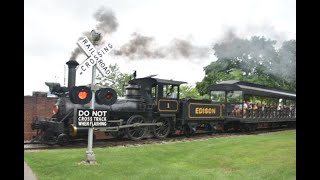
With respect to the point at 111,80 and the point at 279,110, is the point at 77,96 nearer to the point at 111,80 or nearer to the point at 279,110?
the point at 279,110

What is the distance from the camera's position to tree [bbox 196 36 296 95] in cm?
1398

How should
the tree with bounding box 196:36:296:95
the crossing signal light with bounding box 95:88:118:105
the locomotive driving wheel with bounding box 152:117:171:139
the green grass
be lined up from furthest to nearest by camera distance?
1. the tree with bounding box 196:36:296:95
2. the locomotive driving wheel with bounding box 152:117:171:139
3. the crossing signal light with bounding box 95:88:118:105
4. the green grass

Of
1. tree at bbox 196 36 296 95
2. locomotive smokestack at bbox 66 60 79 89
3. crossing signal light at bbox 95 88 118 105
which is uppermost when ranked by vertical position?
tree at bbox 196 36 296 95

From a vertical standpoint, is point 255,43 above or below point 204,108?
above

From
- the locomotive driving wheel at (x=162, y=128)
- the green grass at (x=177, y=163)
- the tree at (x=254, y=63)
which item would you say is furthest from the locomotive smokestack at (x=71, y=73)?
the tree at (x=254, y=63)

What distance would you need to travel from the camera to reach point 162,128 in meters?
13.5

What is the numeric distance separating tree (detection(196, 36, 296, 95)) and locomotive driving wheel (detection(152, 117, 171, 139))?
3541 millimetres

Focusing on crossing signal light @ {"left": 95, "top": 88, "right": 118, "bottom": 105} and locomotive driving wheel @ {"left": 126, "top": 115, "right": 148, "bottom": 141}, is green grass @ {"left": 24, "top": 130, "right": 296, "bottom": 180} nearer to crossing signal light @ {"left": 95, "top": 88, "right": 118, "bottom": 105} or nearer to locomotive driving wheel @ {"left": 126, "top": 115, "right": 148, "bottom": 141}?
crossing signal light @ {"left": 95, "top": 88, "right": 118, "bottom": 105}

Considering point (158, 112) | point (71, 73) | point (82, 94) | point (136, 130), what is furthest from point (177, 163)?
point (158, 112)

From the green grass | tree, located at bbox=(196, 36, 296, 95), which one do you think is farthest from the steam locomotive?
the green grass
